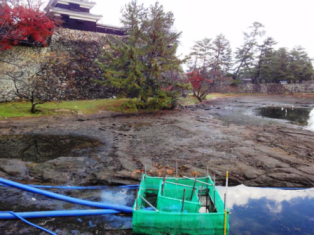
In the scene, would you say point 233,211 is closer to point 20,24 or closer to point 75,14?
point 20,24

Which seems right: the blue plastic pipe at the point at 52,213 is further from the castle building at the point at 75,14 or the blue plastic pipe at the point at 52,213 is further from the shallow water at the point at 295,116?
the castle building at the point at 75,14

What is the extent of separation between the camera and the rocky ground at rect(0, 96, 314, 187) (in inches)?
197

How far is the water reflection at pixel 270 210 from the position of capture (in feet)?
11.4

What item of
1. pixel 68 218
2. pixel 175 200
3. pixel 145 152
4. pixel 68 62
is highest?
pixel 68 62

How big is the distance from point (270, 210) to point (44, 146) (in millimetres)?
6348

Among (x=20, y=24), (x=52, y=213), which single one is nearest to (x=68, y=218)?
(x=52, y=213)

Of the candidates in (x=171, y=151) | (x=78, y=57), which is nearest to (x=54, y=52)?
(x=78, y=57)

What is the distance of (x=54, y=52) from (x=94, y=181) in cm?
1350

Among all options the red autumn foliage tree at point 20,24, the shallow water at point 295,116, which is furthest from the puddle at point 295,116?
the red autumn foliage tree at point 20,24

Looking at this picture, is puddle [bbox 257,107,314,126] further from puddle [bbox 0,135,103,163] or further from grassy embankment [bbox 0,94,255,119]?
puddle [bbox 0,135,103,163]

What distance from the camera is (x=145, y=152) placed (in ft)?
21.2

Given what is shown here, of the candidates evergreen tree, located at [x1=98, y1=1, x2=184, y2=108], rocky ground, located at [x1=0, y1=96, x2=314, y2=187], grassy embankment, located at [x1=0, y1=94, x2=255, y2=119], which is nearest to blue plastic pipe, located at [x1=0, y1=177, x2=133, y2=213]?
rocky ground, located at [x1=0, y1=96, x2=314, y2=187]

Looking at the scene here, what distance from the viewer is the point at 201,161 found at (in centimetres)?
582

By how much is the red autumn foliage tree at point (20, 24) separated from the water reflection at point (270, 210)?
13.2 metres
